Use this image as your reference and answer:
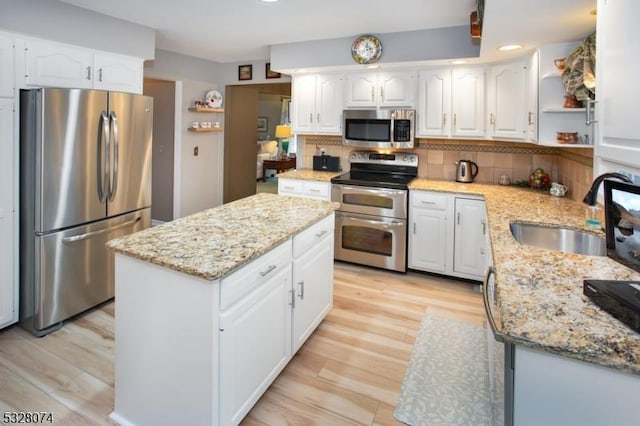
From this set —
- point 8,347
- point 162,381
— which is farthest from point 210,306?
point 8,347

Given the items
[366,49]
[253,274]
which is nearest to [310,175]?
[366,49]

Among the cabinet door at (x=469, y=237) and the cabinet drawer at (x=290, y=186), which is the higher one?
the cabinet drawer at (x=290, y=186)

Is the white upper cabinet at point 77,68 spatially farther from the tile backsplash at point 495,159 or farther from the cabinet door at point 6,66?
the tile backsplash at point 495,159

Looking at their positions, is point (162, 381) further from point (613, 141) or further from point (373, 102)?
point (373, 102)

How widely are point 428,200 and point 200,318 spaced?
2.73 metres

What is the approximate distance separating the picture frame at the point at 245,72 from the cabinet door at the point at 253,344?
395cm

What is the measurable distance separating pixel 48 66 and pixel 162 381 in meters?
2.53

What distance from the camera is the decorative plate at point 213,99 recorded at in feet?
17.3

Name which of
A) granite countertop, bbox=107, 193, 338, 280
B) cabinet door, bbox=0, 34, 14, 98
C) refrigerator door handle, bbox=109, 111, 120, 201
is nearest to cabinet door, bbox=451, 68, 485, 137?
granite countertop, bbox=107, 193, 338, 280

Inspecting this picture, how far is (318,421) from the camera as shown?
1907 millimetres

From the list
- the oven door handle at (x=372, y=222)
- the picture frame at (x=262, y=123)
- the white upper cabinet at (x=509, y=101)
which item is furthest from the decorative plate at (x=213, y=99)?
the picture frame at (x=262, y=123)

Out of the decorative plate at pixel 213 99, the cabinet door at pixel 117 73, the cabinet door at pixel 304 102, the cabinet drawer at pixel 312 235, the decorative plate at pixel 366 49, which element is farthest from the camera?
the decorative plate at pixel 213 99

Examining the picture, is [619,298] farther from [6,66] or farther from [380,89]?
[6,66]

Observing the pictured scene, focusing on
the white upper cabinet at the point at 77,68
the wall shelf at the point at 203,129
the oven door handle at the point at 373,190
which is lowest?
the oven door handle at the point at 373,190
